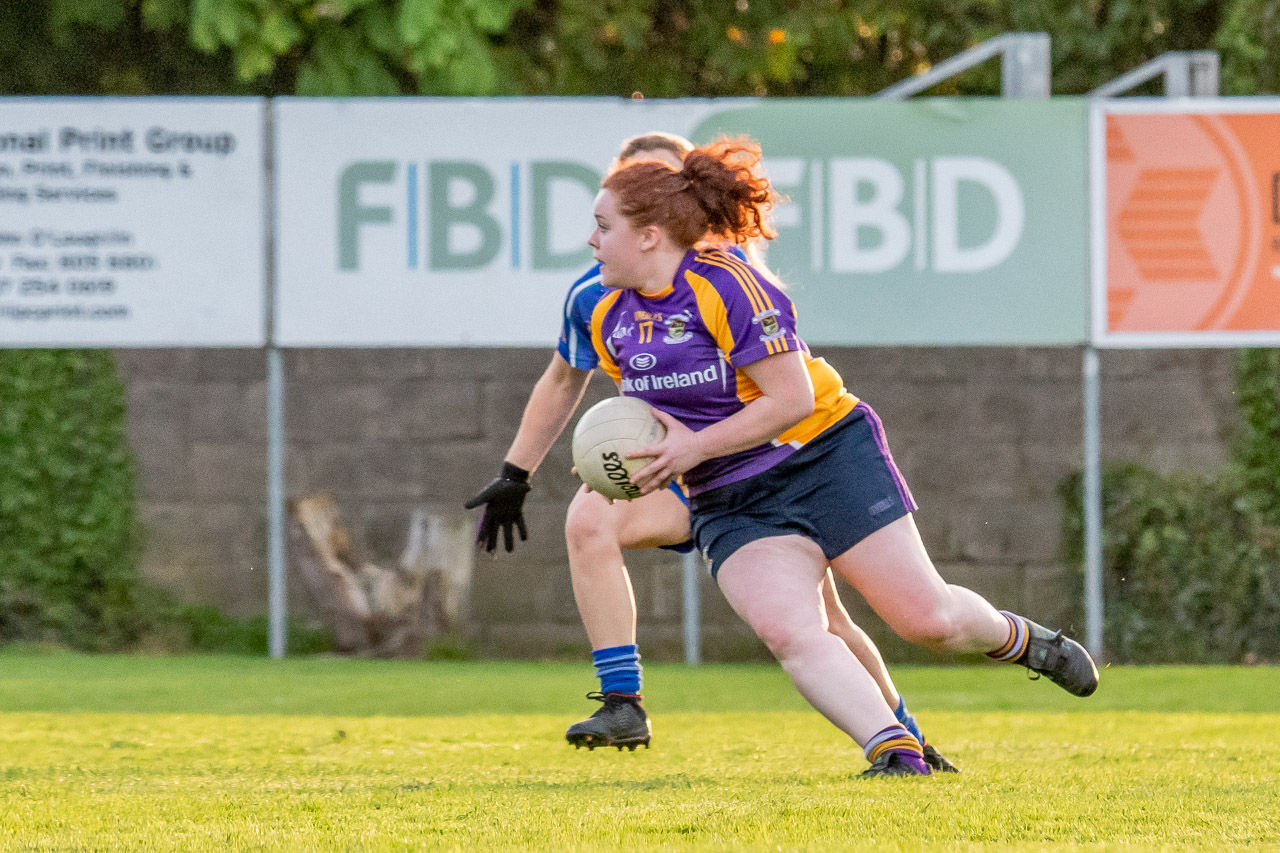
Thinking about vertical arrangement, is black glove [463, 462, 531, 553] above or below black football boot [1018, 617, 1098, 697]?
above

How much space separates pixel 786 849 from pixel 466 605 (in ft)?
19.5

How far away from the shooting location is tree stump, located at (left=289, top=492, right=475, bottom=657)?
873 cm

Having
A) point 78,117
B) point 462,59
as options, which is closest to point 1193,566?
point 462,59

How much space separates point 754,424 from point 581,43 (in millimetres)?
5509

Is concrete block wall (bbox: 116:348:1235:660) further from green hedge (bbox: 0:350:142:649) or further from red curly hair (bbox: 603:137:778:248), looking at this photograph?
red curly hair (bbox: 603:137:778:248)

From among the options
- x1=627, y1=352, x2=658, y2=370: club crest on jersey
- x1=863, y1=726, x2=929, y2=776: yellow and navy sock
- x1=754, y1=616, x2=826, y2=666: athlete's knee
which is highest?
x1=627, y1=352, x2=658, y2=370: club crest on jersey

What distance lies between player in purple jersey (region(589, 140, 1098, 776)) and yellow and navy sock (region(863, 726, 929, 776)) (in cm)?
3

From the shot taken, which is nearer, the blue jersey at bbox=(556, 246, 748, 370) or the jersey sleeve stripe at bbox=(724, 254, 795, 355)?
the jersey sleeve stripe at bbox=(724, 254, 795, 355)

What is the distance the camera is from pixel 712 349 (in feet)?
14.0

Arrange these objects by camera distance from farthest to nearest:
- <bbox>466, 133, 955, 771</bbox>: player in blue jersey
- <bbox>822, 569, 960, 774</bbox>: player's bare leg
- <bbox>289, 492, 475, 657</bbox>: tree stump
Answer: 1. <bbox>289, 492, 475, 657</bbox>: tree stump
2. <bbox>466, 133, 955, 771</bbox>: player in blue jersey
3. <bbox>822, 569, 960, 774</bbox>: player's bare leg

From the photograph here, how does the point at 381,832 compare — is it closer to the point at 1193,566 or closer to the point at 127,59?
the point at 1193,566

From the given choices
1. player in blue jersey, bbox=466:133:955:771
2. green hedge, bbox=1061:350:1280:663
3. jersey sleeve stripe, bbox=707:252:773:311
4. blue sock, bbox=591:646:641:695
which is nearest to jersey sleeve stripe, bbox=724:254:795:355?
jersey sleeve stripe, bbox=707:252:773:311

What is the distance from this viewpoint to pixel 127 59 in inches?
371

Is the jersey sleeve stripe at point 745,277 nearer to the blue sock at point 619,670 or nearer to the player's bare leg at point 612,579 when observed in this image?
the player's bare leg at point 612,579
